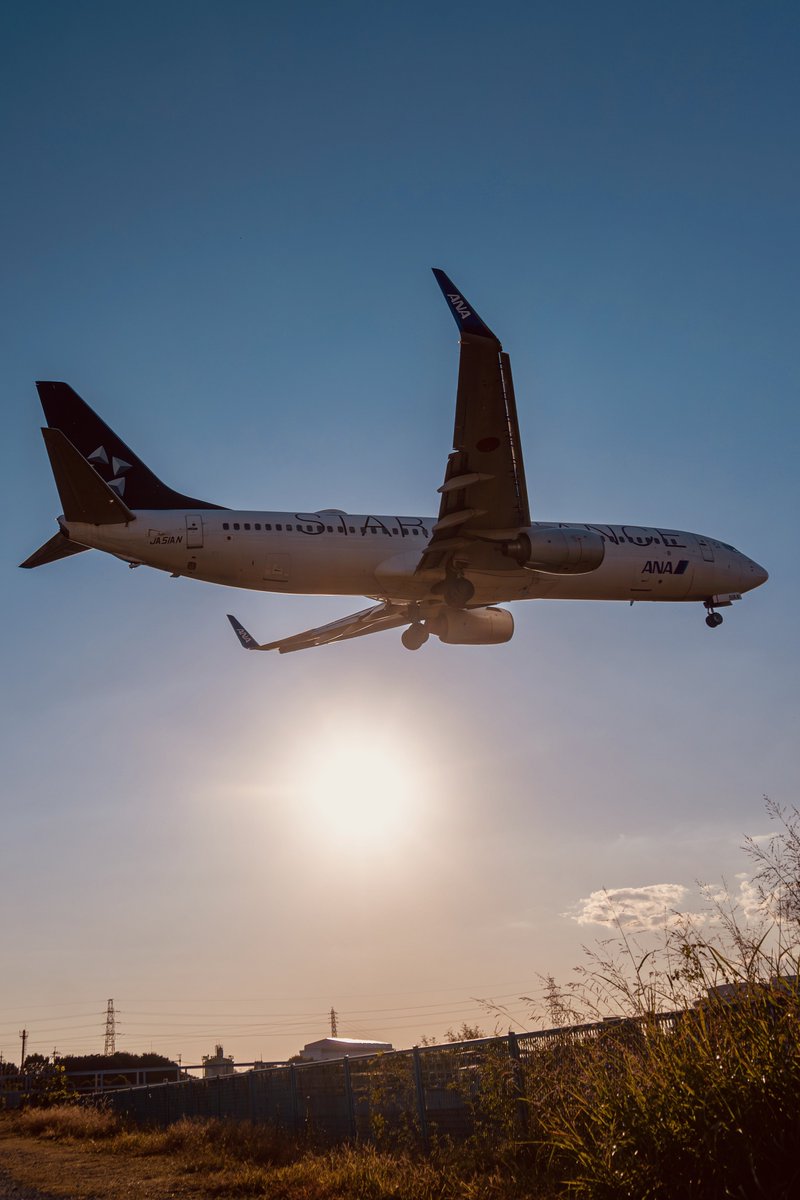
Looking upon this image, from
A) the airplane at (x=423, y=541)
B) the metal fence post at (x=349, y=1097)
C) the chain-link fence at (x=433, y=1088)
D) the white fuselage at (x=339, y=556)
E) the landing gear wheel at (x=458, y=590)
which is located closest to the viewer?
the chain-link fence at (x=433, y=1088)

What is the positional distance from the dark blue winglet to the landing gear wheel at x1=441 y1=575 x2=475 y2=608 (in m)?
7.56

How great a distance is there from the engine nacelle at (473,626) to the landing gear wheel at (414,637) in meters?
0.68

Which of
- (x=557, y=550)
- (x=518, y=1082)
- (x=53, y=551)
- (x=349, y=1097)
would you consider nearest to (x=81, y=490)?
(x=53, y=551)

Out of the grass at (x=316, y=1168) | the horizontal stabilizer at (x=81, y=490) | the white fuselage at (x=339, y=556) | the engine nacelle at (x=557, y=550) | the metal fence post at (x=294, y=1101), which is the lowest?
the grass at (x=316, y=1168)

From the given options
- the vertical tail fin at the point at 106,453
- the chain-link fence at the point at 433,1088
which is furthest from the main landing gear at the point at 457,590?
the chain-link fence at the point at 433,1088

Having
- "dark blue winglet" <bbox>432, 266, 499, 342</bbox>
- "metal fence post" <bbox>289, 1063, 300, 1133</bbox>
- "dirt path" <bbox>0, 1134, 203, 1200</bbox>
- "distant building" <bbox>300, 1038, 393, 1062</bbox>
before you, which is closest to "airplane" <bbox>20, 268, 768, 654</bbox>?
"dark blue winglet" <bbox>432, 266, 499, 342</bbox>

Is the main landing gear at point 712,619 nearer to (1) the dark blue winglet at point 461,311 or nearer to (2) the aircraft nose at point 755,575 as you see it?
(2) the aircraft nose at point 755,575

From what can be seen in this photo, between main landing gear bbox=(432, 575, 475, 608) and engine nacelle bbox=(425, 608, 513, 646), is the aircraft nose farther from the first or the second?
main landing gear bbox=(432, 575, 475, 608)

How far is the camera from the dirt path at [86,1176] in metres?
11.3

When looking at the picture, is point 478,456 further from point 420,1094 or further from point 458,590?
point 420,1094

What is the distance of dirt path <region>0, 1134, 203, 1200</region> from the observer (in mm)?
11312

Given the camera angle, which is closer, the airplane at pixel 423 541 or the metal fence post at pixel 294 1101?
the metal fence post at pixel 294 1101

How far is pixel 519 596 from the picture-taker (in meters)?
27.1

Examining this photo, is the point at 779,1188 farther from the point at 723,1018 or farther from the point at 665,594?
the point at 665,594
